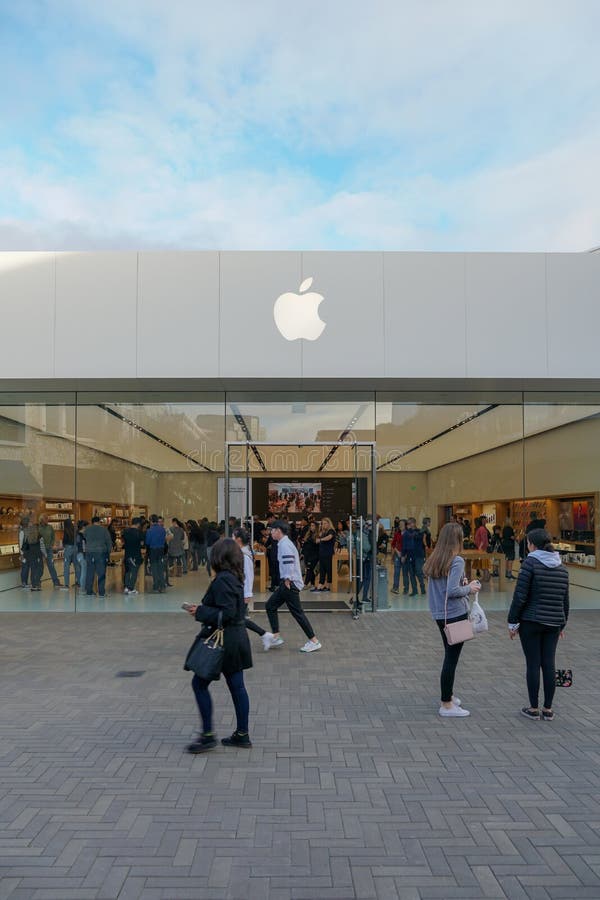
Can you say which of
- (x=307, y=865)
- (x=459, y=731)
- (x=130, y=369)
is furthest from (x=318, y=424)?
(x=307, y=865)

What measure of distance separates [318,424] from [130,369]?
379cm

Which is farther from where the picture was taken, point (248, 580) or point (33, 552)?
point (33, 552)

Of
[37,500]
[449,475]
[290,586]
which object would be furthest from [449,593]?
[37,500]

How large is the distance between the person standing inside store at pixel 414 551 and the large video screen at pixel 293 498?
2.24 m

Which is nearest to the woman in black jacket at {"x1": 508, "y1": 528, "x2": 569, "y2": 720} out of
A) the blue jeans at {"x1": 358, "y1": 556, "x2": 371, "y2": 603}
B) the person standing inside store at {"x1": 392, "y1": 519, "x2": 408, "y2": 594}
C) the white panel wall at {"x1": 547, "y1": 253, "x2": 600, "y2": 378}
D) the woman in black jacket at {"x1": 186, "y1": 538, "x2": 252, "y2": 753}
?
the woman in black jacket at {"x1": 186, "y1": 538, "x2": 252, "y2": 753}

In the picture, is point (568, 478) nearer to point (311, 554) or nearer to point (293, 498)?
point (311, 554)

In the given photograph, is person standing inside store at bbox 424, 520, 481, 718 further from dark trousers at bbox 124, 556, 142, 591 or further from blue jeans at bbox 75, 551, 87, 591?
blue jeans at bbox 75, 551, 87, 591

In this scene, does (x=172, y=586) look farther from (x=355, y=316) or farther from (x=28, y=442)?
(x=355, y=316)

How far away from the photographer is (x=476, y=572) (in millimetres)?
13211

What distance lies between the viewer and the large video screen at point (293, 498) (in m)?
14.3

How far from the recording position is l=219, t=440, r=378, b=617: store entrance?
12273 mm

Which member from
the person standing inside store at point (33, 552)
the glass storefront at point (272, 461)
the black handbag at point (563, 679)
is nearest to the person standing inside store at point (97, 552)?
the glass storefront at point (272, 461)

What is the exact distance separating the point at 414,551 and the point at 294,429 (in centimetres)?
331

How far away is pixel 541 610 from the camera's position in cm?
579
